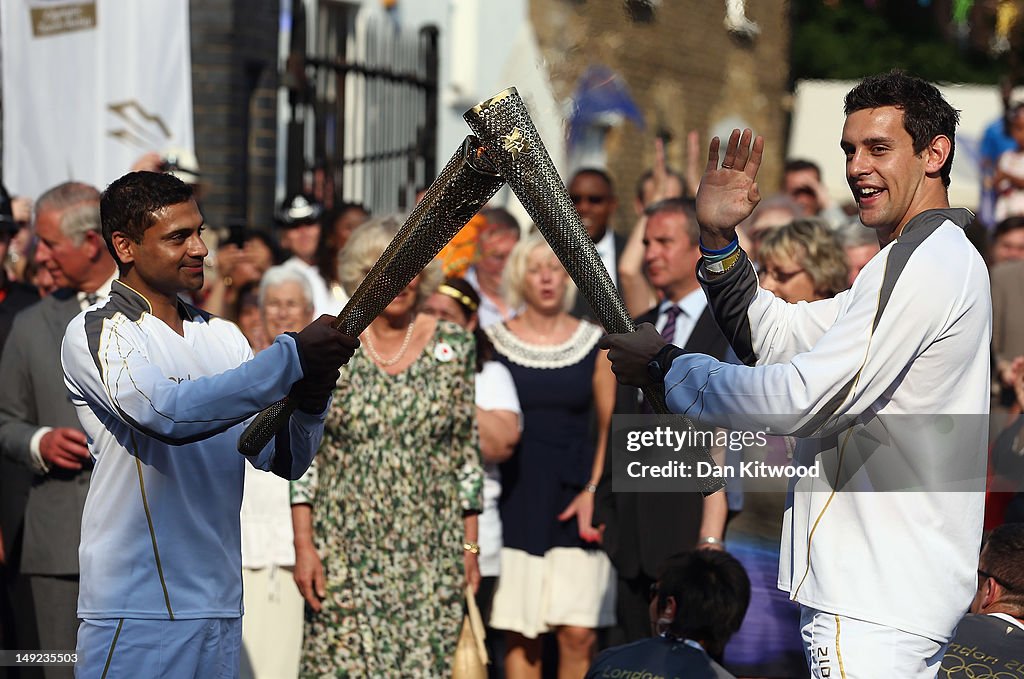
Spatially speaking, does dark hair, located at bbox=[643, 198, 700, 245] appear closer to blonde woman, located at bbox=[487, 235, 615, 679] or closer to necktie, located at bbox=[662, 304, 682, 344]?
necktie, located at bbox=[662, 304, 682, 344]

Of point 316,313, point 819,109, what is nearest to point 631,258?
point 316,313

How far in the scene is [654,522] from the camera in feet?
19.6

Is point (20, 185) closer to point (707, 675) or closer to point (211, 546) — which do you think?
point (211, 546)

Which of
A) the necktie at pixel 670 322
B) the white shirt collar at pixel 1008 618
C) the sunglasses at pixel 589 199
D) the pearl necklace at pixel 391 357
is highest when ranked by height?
the sunglasses at pixel 589 199

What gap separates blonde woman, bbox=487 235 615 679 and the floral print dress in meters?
0.97

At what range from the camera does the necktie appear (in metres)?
6.13

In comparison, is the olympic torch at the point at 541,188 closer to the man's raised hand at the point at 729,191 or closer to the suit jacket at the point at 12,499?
the man's raised hand at the point at 729,191

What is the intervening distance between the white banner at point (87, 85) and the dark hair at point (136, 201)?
3.61m

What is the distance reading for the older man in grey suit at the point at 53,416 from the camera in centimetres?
545

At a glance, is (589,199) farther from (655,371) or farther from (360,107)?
(655,371)

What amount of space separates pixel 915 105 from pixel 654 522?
105 inches

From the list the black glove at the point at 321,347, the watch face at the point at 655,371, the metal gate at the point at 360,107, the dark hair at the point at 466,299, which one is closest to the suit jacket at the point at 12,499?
the dark hair at the point at 466,299

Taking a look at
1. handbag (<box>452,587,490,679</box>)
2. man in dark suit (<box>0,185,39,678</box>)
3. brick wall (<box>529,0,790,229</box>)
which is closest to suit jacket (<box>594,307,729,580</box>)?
handbag (<box>452,587,490,679</box>)

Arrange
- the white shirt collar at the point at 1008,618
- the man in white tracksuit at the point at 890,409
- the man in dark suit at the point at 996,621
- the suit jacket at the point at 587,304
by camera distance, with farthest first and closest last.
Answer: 1. the suit jacket at the point at 587,304
2. the white shirt collar at the point at 1008,618
3. the man in dark suit at the point at 996,621
4. the man in white tracksuit at the point at 890,409
